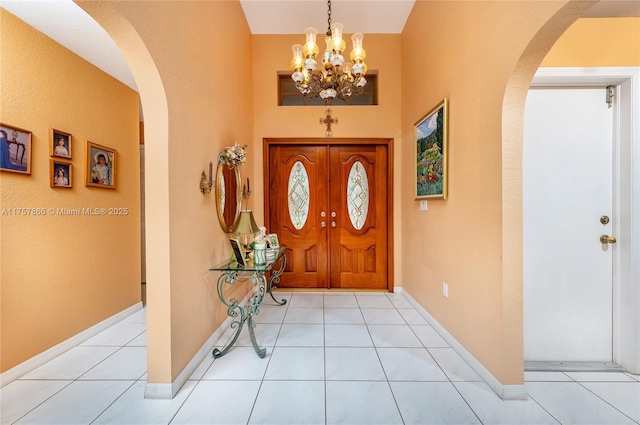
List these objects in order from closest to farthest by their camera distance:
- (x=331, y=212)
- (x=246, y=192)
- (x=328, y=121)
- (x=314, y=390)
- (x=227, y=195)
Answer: (x=314, y=390)
(x=227, y=195)
(x=246, y=192)
(x=328, y=121)
(x=331, y=212)

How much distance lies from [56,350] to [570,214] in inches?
166

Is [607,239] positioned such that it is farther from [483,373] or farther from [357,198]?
[357,198]

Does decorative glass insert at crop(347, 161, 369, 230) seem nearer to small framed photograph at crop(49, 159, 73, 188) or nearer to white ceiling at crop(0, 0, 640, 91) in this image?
white ceiling at crop(0, 0, 640, 91)

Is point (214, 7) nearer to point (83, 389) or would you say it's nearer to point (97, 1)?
point (97, 1)

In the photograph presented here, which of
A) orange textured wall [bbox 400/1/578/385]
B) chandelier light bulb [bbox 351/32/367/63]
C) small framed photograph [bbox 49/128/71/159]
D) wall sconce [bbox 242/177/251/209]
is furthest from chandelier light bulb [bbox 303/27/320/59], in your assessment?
small framed photograph [bbox 49/128/71/159]

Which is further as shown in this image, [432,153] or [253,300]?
[432,153]

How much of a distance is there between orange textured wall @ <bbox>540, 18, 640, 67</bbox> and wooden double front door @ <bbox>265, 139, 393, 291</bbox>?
1950 millimetres

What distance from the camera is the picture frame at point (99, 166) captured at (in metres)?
2.31

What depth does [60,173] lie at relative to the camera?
6.83ft

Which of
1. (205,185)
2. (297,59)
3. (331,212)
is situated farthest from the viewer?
(331,212)

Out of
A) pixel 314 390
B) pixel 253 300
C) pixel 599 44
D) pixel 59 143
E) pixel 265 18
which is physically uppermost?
pixel 265 18

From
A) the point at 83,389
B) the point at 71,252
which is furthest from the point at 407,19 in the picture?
the point at 83,389

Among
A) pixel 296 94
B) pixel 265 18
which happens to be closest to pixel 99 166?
pixel 296 94

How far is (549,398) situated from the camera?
4.90ft
